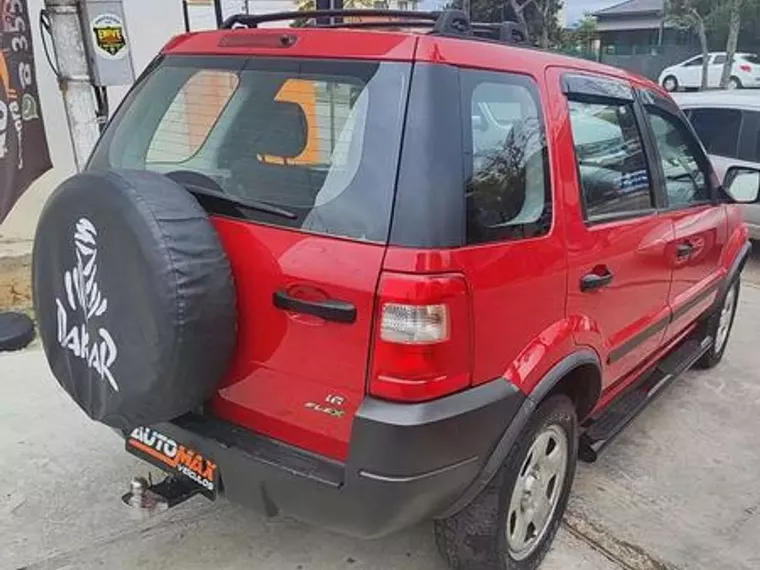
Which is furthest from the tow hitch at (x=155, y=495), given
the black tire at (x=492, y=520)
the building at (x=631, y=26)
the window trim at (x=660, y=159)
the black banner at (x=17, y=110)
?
the building at (x=631, y=26)

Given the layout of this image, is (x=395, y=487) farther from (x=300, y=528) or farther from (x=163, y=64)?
(x=163, y=64)

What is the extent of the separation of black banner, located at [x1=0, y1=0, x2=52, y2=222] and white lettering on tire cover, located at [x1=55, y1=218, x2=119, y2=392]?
11.6 feet

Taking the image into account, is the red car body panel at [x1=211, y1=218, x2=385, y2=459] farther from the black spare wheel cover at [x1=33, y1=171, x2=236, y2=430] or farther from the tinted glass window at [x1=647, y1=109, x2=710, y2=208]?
the tinted glass window at [x1=647, y1=109, x2=710, y2=208]

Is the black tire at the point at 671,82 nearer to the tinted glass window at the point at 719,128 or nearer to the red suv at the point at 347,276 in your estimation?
the tinted glass window at the point at 719,128

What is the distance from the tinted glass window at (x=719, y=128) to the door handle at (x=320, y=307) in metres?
6.49

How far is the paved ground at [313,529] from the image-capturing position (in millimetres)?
2812

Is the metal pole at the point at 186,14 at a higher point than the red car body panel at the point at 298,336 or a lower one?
higher

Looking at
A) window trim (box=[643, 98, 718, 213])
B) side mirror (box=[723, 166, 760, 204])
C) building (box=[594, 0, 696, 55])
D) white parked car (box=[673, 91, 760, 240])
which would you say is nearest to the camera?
window trim (box=[643, 98, 718, 213])

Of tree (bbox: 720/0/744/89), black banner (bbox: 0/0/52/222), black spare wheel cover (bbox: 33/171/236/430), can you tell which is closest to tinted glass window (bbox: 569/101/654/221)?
black spare wheel cover (bbox: 33/171/236/430)

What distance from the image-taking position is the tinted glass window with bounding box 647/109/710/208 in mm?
3443

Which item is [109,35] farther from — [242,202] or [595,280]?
[595,280]

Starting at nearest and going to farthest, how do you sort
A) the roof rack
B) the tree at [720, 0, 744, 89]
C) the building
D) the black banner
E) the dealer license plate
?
the dealer license plate, the roof rack, the black banner, the tree at [720, 0, 744, 89], the building

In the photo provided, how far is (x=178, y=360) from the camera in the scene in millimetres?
2080

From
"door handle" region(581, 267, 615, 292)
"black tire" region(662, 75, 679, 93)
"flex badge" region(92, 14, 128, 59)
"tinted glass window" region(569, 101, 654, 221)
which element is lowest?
"black tire" region(662, 75, 679, 93)
